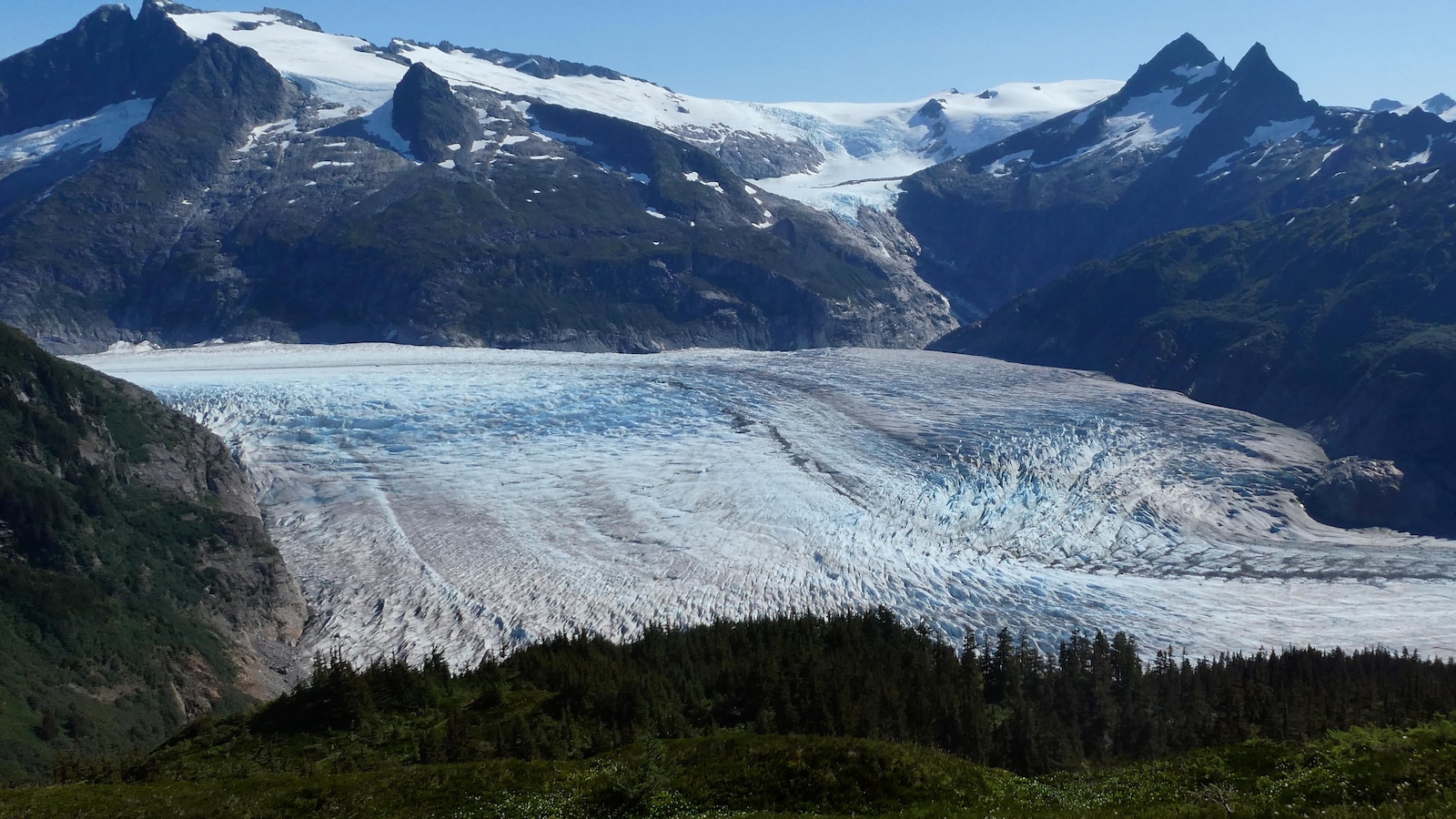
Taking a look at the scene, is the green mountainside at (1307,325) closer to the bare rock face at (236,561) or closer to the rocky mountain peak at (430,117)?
the bare rock face at (236,561)

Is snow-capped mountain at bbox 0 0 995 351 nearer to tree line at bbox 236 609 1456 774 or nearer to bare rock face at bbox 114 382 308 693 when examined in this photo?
bare rock face at bbox 114 382 308 693

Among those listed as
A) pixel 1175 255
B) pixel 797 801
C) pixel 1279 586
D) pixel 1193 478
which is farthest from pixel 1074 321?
pixel 797 801


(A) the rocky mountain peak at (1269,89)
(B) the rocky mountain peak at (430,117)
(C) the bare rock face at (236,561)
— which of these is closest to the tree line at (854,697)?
(C) the bare rock face at (236,561)

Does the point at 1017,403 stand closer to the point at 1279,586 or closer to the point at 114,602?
the point at 1279,586

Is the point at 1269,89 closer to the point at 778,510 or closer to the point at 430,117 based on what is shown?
the point at 430,117

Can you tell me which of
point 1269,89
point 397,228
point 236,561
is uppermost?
point 1269,89

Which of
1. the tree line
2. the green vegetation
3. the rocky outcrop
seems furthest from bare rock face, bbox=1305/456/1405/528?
the rocky outcrop

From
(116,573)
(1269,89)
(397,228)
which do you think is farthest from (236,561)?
(1269,89)
